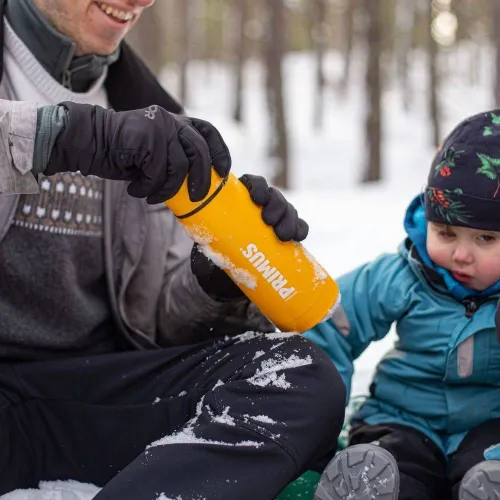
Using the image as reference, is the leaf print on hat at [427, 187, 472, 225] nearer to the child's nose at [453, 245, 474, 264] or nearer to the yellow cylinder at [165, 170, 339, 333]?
the child's nose at [453, 245, 474, 264]

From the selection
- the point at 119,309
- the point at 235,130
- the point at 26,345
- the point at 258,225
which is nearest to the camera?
the point at 258,225

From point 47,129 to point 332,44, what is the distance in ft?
150

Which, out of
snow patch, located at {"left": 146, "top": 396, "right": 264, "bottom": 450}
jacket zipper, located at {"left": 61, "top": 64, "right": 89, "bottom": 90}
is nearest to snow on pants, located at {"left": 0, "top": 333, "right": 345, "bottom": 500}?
snow patch, located at {"left": 146, "top": 396, "right": 264, "bottom": 450}

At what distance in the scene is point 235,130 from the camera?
1834 centimetres

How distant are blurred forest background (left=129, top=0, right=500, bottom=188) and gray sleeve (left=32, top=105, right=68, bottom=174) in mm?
7900

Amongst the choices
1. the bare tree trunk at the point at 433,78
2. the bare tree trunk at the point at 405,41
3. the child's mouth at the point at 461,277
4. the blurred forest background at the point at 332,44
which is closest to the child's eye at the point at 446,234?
the child's mouth at the point at 461,277

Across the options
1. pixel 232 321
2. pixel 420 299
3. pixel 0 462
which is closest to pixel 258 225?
pixel 232 321

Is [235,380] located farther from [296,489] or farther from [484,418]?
[484,418]

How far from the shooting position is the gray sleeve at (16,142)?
4.71 ft

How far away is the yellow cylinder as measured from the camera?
161 centimetres

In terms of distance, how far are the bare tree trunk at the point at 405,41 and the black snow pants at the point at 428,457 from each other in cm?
2261

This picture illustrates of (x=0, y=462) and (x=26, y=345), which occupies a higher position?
(x=26, y=345)

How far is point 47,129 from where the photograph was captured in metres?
1.45

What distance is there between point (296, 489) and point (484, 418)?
548 mm
